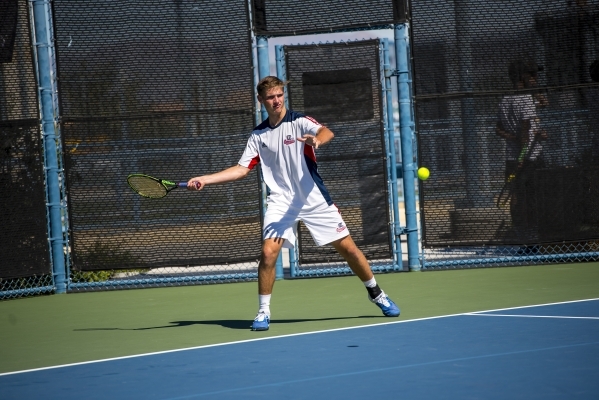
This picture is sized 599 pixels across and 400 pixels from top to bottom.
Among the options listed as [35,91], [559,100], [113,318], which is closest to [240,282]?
[113,318]

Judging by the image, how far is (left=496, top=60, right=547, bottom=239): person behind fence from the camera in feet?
30.6

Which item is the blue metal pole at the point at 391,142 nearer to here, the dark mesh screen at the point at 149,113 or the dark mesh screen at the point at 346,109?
the dark mesh screen at the point at 346,109

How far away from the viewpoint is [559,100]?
30.6 feet

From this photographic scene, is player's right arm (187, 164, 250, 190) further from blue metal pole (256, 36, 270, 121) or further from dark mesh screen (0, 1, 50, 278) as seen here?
dark mesh screen (0, 1, 50, 278)

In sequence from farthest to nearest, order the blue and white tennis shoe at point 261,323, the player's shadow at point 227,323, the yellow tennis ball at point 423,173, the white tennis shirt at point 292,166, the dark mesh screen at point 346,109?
the dark mesh screen at point 346,109 < the yellow tennis ball at point 423,173 < the player's shadow at point 227,323 < the white tennis shirt at point 292,166 < the blue and white tennis shoe at point 261,323

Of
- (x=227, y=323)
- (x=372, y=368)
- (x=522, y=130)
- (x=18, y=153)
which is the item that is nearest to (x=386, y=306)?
(x=227, y=323)

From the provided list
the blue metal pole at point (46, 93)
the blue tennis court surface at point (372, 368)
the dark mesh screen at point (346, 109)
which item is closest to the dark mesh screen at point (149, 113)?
the blue metal pole at point (46, 93)

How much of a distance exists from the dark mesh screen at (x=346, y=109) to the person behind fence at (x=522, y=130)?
4.06 feet

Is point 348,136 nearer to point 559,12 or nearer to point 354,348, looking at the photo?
point 559,12

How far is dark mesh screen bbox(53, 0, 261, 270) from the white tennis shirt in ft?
8.25

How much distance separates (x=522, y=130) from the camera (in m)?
9.33

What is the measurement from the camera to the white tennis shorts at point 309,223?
6637 mm

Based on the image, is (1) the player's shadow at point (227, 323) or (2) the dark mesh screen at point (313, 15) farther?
(2) the dark mesh screen at point (313, 15)

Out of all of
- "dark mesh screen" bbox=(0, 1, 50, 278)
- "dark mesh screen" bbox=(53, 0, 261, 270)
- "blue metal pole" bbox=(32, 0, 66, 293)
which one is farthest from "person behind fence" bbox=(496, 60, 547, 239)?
"dark mesh screen" bbox=(0, 1, 50, 278)
